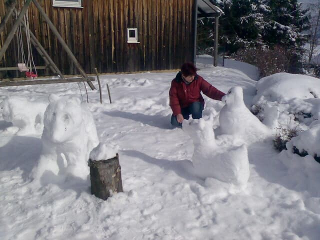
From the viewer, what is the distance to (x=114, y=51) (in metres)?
11.3

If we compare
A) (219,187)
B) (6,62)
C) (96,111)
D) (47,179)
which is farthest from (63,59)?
(219,187)

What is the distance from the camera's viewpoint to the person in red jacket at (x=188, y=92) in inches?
194

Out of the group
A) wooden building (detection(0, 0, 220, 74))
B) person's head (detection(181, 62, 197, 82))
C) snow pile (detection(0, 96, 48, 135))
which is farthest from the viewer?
wooden building (detection(0, 0, 220, 74))

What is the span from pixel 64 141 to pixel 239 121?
2.34 metres

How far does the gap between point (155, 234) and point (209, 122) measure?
142cm

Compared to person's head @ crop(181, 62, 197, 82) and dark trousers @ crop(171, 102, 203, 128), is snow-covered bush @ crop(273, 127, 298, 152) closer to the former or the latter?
dark trousers @ crop(171, 102, 203, 128)

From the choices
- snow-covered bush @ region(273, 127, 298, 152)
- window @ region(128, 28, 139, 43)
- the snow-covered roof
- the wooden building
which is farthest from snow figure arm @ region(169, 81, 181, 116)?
the snow-covered roof

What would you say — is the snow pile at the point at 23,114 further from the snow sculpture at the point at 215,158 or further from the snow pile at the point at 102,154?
the snow sculpture at the point at 215,158

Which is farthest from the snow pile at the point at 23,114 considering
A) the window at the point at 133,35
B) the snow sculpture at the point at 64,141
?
the window at the point at 133,35

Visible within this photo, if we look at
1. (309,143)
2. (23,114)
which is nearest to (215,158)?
(309,143)

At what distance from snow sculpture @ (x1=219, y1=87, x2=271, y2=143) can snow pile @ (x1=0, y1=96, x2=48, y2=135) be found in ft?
9.07

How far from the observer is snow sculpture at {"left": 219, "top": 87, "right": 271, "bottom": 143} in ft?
14.5

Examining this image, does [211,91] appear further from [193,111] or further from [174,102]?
[174,102]

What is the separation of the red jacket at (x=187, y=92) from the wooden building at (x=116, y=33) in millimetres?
6439
